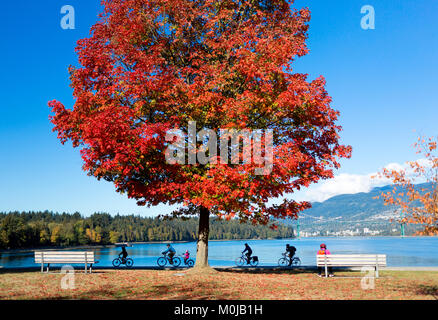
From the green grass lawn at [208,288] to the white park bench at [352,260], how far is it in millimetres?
848

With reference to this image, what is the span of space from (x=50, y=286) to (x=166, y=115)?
31.2 ft

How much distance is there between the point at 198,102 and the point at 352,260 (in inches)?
407

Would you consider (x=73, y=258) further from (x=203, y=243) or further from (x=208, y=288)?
(x=208, y=288)

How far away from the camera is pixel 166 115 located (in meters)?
19.9

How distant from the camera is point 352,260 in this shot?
18219mm

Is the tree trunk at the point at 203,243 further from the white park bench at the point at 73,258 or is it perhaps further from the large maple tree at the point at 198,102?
the white park bench at the point at 73,258

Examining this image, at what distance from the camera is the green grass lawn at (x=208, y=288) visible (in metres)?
12.4

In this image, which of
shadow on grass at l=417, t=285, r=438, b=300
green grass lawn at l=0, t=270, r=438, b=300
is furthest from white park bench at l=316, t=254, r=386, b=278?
shadow on grass at l=417, t=285, r=438, b=300

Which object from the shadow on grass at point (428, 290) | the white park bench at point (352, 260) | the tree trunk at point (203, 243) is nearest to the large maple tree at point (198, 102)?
the tree trunk at point (203, 243)

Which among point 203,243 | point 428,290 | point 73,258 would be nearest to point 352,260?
point 428,290

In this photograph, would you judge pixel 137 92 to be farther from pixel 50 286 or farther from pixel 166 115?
pixel 50 286

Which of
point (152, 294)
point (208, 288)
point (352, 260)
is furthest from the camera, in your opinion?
point (352, 260)

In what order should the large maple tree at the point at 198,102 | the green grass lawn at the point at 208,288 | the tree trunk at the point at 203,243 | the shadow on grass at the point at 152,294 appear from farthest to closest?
1. the tree trunk at the point at 203,243
2. the large maple tree at the point at 198,102
3. the green grass lawn at the point at 208,288
4. the shadow on grass at the point at 152,294
